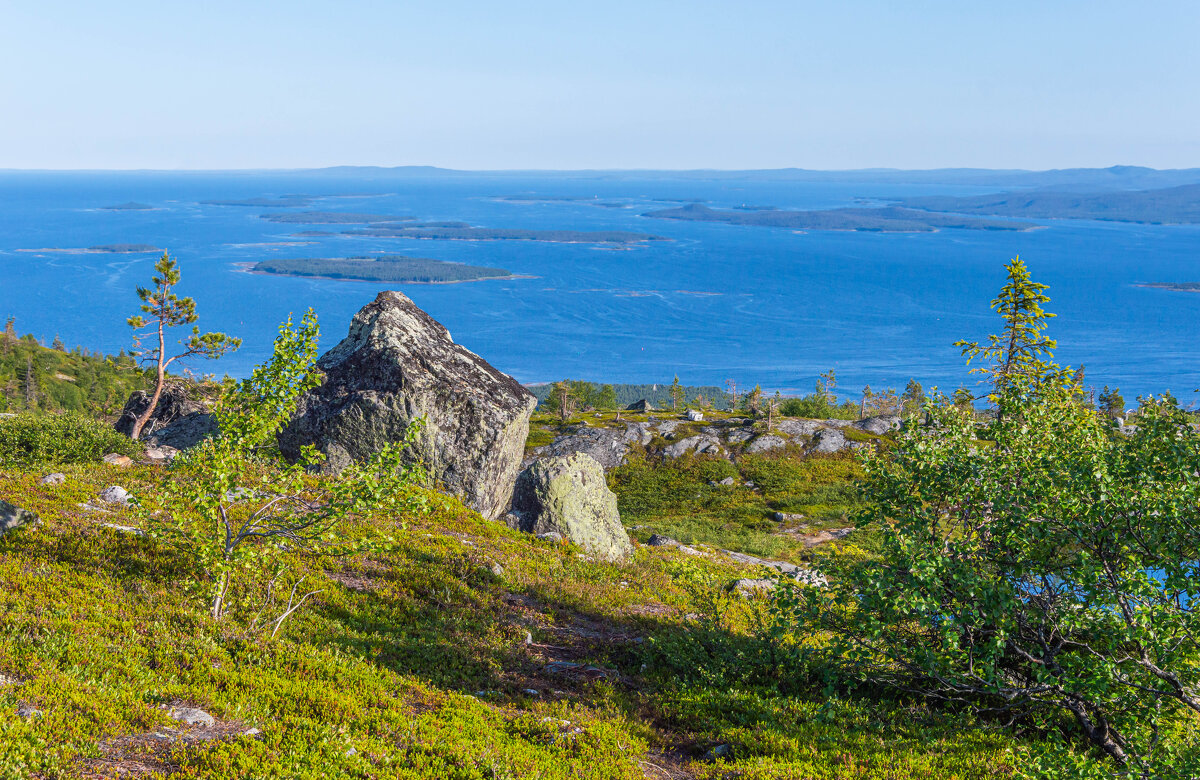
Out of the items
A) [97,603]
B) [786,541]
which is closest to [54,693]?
[97,603]

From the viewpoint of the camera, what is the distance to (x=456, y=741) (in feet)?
36.3

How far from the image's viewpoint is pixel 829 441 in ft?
243

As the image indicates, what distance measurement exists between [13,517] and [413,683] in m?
10.7

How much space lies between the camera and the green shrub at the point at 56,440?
25.2 m

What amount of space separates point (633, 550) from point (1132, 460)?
20.0 meters

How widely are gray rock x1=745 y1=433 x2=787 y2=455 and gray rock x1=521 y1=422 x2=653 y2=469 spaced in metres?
9.93

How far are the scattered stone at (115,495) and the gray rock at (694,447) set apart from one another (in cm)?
5363

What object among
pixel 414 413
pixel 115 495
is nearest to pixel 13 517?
pixel 115 495

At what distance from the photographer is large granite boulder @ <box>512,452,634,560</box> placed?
27328 mm

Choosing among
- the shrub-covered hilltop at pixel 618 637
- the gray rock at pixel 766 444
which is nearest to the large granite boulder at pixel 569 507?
the shrub-covered hilltop at pixel 618 637

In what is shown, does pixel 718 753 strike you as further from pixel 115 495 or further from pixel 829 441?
pixel 829 441

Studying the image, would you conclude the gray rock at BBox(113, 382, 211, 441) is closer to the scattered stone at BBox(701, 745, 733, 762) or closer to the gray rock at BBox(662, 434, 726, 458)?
the scattered stone at BBox(701, 745, 733, 762)

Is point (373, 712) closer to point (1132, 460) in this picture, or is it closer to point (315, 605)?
point (315, 605)

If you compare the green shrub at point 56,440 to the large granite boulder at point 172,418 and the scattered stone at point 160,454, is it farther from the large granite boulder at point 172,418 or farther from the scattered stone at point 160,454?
the large granite boulder at point 172,418
